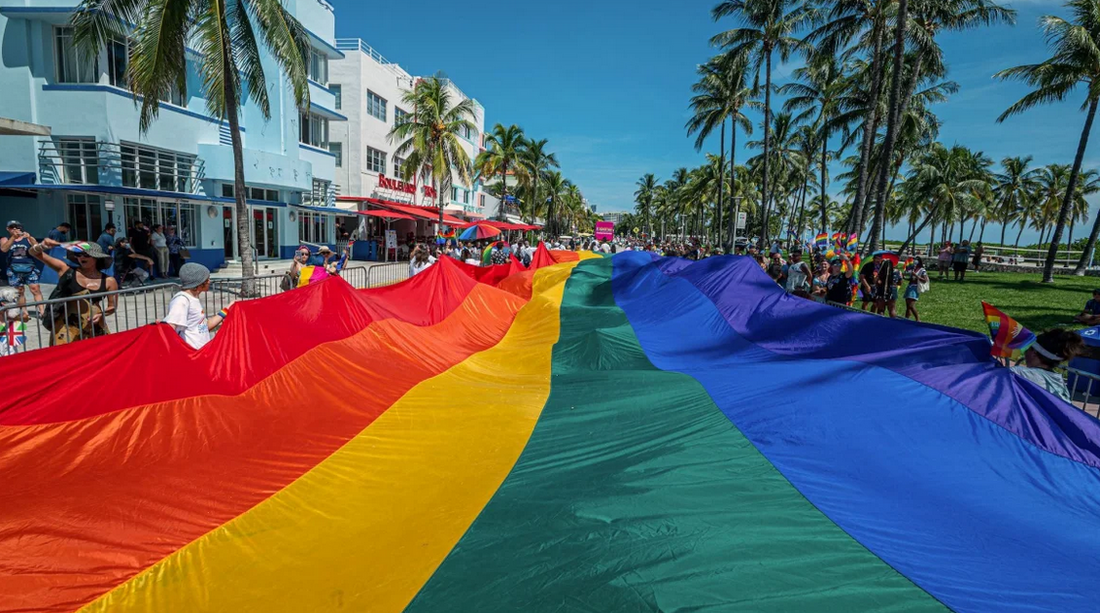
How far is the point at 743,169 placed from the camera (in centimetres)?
6712

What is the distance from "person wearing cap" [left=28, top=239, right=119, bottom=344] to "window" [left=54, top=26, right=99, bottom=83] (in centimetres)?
1551

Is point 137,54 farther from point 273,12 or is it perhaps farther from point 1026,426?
point 1026,426

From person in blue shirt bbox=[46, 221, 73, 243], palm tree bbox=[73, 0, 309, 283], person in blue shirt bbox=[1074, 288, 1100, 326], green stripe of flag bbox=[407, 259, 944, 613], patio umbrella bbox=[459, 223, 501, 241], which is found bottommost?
green stripe of flag bbox=[407, 259, 944, 613]

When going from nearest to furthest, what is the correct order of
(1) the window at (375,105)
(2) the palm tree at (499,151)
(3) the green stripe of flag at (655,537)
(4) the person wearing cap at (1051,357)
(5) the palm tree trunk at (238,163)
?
(3) the green stripe of flag at (655,537), (4) the person wearing cap at (1051,357), (5) the palm tree trunk at (238,163), (1) the window at (375,105), (2) the palm tree at (499,151)

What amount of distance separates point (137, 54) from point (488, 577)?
1550 centimetres

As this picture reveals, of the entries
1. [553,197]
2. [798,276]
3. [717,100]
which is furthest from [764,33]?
[553,197]

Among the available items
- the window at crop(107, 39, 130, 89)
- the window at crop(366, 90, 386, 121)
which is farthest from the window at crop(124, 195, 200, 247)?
the window at crop(366, 90, 386, 121)

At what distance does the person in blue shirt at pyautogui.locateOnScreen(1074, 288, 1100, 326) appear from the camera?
8297mm

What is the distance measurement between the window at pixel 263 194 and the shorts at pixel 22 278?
51.0ft

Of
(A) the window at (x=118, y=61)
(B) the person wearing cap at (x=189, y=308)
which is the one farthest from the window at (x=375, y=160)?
(B) the person wearing cap at (x=189, y=308)

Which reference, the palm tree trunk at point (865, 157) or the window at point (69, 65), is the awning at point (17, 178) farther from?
the palm tree trunk at point (865, 157)

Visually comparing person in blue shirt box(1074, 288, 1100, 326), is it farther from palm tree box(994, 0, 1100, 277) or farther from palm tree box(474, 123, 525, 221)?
palm tree box(474, 123, 525, 221)

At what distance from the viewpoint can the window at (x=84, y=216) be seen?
1795 cm

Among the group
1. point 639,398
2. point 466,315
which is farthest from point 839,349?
point 466,315
